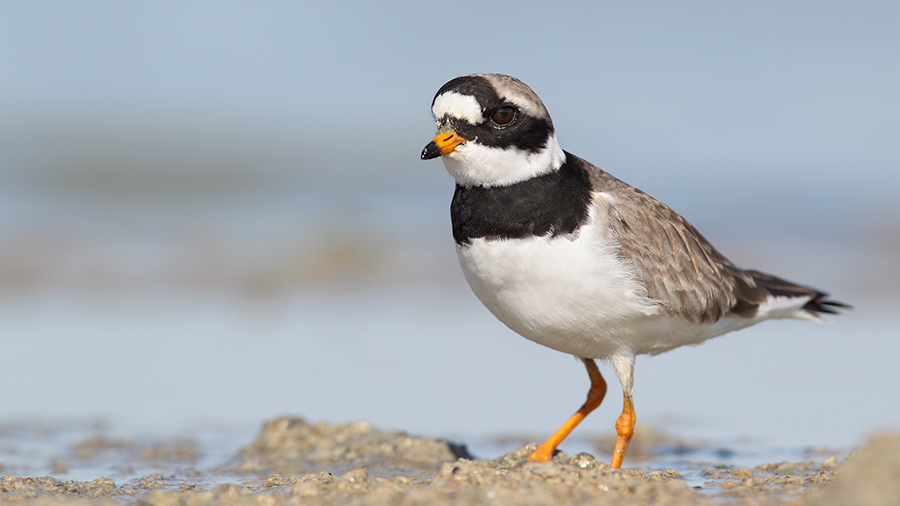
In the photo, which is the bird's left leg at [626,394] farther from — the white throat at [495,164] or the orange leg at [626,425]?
the white throat at [495,164]

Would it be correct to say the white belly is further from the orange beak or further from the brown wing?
the orange beak

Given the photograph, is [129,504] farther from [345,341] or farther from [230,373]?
[345,341]

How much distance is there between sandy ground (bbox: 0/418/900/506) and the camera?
365 cm

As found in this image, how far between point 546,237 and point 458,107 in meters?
0.79

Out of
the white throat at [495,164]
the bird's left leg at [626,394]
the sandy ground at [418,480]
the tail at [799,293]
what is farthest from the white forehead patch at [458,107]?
the tail at [799,293]

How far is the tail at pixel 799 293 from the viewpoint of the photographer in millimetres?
6371

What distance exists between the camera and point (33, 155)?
18.8 meters

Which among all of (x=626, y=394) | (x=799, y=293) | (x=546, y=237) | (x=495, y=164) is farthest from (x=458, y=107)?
(x=799, y=293)

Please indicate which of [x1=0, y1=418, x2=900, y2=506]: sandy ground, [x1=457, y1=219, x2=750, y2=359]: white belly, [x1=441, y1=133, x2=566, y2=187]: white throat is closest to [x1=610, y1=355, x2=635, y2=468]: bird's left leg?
[x1=457, y1=219, x2=750, y2=359]: white belly

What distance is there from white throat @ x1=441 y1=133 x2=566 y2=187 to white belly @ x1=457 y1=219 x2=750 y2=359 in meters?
0.33

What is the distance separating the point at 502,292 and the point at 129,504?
2.04m

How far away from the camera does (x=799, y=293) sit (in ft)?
21.4

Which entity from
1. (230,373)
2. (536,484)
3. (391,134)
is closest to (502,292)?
(536,484)

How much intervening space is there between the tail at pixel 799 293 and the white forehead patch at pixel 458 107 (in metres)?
2.51
